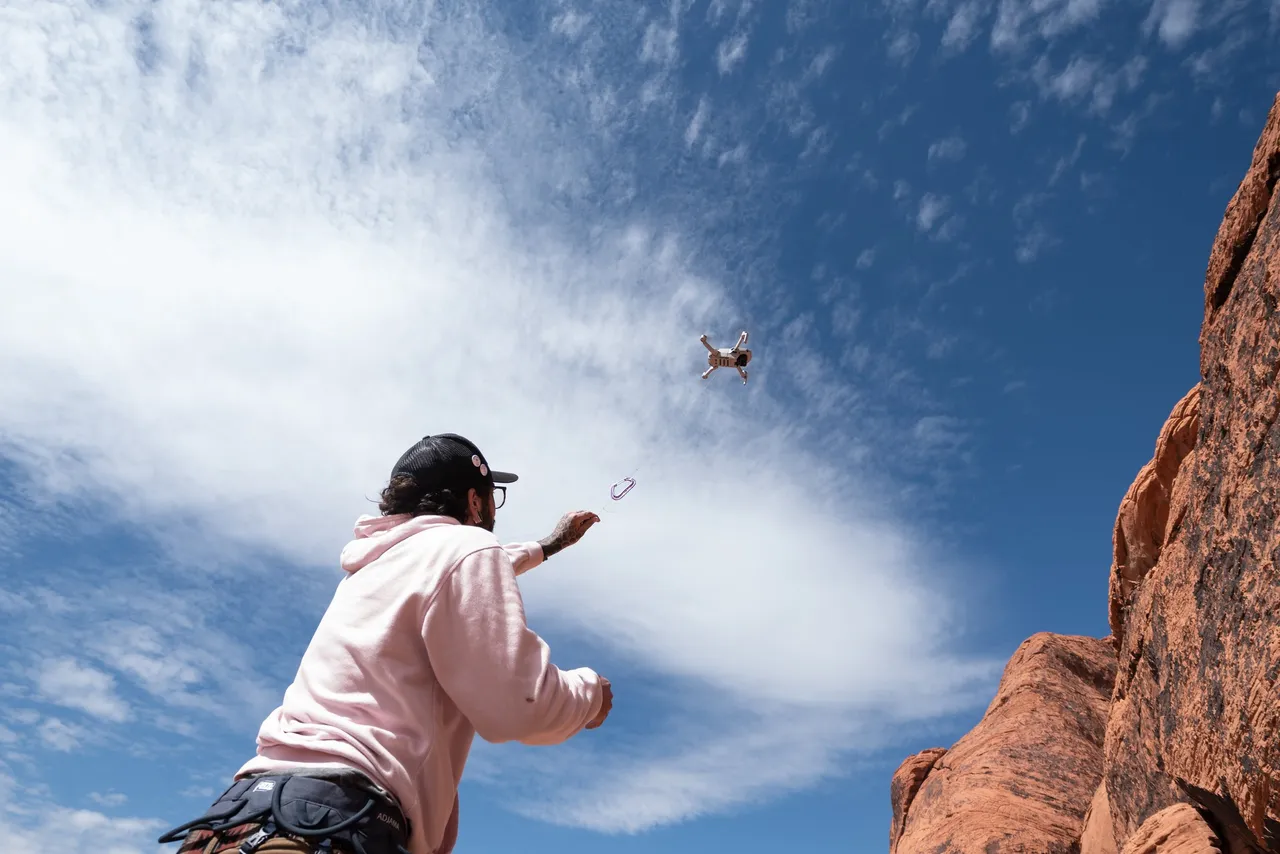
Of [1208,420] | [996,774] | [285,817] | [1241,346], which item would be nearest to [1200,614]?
[1208,420]

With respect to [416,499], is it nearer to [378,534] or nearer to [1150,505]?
[378,534]

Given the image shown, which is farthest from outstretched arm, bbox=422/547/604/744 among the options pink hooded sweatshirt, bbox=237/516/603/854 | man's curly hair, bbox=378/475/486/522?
man's curly hair, bbox=378/475/486/522

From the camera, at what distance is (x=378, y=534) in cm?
460

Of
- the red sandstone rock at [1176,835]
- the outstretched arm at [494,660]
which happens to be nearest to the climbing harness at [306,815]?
the outstretched arm at [494,660]

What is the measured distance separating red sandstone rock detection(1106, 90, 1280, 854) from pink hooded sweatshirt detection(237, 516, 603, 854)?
22.2ft

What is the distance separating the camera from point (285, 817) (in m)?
3.49

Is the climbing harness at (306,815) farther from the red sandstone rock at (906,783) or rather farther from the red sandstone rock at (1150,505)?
the red sandstone rock at (906,783)

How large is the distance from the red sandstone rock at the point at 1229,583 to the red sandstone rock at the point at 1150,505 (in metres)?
1.42

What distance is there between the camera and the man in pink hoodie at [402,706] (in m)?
3.59

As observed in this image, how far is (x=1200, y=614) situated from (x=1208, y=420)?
2.22 metres

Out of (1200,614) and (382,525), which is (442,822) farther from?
(1200,614)

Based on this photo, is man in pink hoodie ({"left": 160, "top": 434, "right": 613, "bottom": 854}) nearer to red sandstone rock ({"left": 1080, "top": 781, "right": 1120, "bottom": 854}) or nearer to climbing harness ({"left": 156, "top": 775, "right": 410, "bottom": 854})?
climbing harness ({"left": 156, "top": 775, "right": 410, "bottom": 854})

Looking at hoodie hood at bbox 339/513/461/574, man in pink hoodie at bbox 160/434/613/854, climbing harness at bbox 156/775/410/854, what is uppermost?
hoodie hood at bbox 339/513/461/574

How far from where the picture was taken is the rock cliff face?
8.08 m
